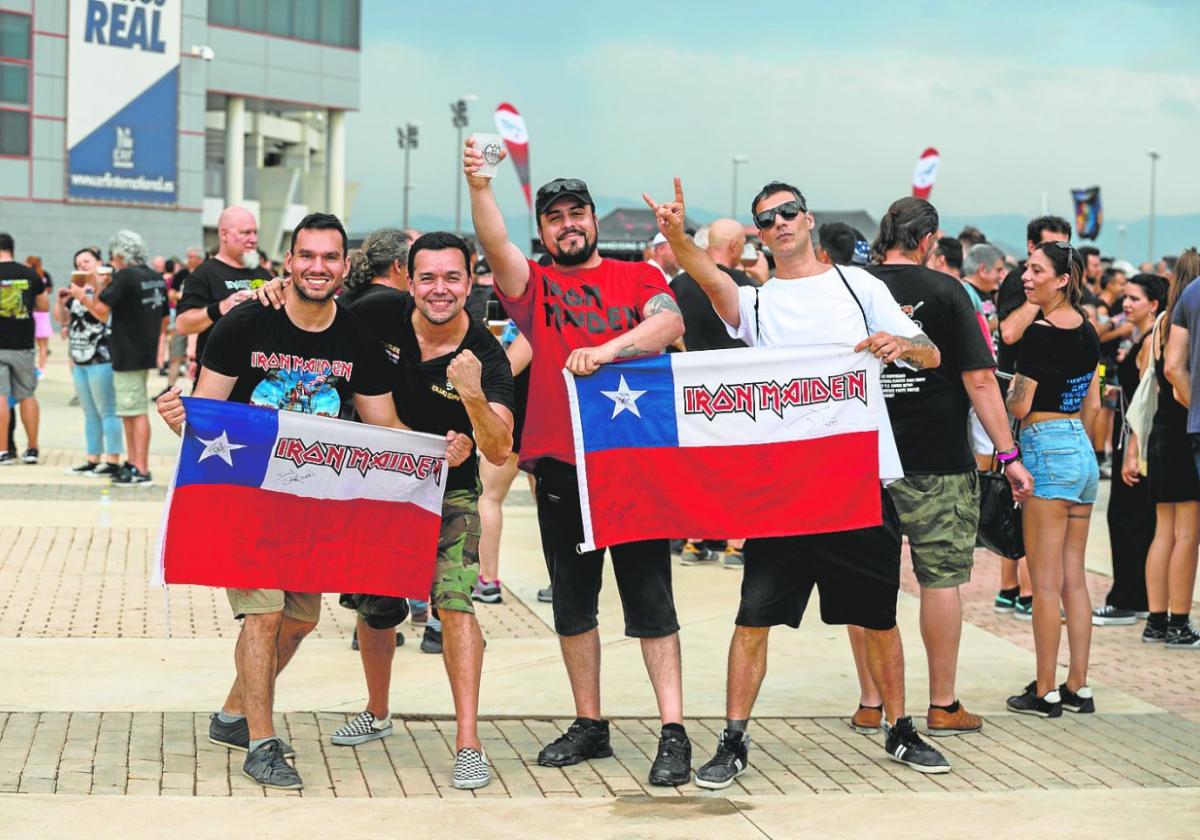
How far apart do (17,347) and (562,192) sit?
35.8ft

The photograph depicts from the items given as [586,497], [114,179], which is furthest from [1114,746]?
[114,179]

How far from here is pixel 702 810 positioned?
5.46 metres

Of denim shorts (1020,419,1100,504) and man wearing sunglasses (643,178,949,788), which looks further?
denim shorts (1020,419,1100,504)

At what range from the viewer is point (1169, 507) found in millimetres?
8711

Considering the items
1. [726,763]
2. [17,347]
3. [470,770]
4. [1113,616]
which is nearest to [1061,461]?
[726,763]

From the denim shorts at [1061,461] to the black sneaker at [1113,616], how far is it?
2.44m

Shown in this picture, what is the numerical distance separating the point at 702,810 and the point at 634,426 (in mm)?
1427

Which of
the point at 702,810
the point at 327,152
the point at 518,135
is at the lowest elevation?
the point at 702,810

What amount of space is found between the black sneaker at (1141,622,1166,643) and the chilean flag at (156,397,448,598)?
457 cm

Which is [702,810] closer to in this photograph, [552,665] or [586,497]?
[586,497]

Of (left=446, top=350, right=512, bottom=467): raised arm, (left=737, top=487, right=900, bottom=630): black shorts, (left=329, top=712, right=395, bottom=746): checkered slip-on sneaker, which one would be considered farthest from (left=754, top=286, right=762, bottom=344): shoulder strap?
(left=329, top=712, right=395, bottom=746): checkered slip-on sneaker

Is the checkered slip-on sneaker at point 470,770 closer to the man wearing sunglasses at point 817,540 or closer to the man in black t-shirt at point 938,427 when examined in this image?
the man wearing sunglasses at point 817,540

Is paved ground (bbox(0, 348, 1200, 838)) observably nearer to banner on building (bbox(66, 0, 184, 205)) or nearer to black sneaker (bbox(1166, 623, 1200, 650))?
black sneaker (bbox(1166, 623, 1200, 650))

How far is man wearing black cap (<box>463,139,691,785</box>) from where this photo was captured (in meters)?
5.89
